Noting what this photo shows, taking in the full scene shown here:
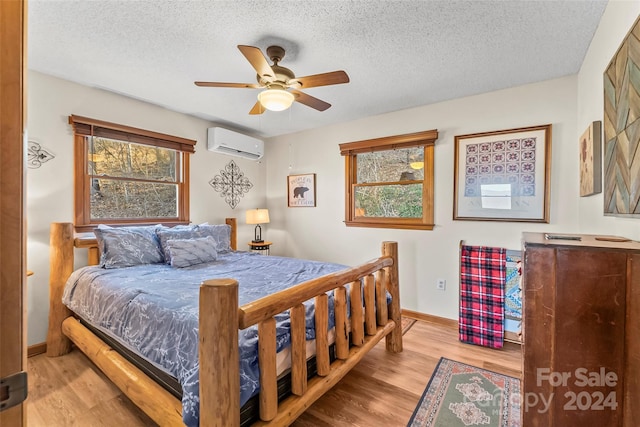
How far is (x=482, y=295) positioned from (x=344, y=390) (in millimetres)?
1611

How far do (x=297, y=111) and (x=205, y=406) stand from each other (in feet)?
9.83

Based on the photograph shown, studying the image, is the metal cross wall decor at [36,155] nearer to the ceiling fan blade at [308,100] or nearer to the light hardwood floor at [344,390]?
the light hardwood floor at [344,390]

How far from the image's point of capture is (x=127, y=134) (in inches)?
117

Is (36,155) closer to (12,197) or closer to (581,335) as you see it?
(12,197)

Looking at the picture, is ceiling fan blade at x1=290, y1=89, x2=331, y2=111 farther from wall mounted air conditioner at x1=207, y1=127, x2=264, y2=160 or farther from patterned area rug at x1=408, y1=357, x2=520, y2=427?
patterned area rug at x1=408, y1=357, x2=520, y2=427

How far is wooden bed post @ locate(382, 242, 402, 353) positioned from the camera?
2436mm

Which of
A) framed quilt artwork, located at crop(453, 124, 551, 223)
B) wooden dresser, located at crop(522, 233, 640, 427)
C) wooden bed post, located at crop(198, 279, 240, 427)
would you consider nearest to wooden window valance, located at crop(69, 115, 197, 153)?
wooden bed post, located at crop(198, 279, 240, 427)

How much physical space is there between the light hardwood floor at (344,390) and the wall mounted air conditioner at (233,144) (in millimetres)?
2564

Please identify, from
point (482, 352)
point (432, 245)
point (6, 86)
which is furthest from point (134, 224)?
point (482, 352)

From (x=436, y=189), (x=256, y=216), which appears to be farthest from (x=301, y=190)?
(x=436, y=189)

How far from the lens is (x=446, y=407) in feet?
5.90

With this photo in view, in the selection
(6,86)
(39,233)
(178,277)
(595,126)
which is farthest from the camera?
(39,233)

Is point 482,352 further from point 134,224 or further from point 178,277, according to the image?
point 134,224

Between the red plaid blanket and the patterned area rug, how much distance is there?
1.57 feet
